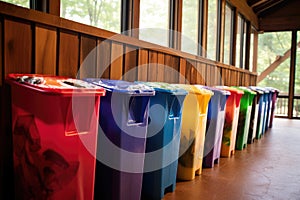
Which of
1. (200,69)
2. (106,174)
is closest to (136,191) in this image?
(106,174)

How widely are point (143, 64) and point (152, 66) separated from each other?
0.17m

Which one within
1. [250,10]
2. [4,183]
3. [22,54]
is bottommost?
[4,183]

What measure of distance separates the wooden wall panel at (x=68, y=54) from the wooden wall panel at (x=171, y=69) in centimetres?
132

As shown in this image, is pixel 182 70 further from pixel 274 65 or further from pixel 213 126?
pixel 274 65

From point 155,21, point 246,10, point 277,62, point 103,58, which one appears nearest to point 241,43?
point 246,10

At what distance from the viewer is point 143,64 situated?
8.81 feet

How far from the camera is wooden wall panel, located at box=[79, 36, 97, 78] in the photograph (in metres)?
2.01

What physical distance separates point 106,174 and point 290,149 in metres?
3.22

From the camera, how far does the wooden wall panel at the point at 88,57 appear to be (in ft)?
6.58

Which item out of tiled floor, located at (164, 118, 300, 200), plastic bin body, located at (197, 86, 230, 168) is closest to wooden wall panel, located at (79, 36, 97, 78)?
tiled floor, located at (164, 118, 300, 200)

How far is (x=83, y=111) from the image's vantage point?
141 cm

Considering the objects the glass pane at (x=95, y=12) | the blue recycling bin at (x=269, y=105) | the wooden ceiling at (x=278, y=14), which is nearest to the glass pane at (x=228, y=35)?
the blue recycling bin at (x=269, y=105)

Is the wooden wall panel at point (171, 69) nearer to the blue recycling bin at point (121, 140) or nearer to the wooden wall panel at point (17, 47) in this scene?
the blue recycling bin at point (121, 140)

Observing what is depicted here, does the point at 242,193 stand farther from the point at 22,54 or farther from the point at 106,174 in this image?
the point at 22,54
